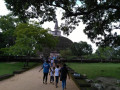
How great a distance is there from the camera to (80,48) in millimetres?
46188

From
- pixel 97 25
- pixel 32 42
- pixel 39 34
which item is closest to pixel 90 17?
pixel 97 25

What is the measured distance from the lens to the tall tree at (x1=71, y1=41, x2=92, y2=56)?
45.9 meters

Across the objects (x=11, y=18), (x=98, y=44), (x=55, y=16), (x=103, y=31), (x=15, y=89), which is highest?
(x=11, y=18)

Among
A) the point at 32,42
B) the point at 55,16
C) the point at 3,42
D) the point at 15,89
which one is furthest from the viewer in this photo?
the point at 3,42

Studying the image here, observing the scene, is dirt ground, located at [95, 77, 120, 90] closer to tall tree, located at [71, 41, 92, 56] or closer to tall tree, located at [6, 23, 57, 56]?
tall tree, located at [6, 23, 57, 56]

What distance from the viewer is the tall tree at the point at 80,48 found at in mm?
45938

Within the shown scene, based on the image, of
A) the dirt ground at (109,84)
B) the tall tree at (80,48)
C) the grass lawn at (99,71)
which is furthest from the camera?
the tall tree at (80,48)

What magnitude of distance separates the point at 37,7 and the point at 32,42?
11.0 meters

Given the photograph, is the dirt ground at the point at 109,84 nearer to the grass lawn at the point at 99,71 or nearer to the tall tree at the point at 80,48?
the grass lawn at the point at 99,71

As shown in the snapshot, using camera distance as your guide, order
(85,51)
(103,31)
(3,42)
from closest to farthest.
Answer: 1. (103,31)
2. (3,42)
3. (85,51)

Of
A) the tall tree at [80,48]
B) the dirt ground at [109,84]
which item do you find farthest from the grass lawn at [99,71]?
the tall tree at [80,48]

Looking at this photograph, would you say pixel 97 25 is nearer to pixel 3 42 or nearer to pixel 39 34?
pixel 39 34

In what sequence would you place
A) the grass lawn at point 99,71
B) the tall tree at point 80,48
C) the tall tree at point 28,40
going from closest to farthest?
the grass lawn at point 99,71 → the tall tree at point 28,40 → the tall tree at point 80,48

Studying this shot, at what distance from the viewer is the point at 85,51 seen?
48.4 meters
